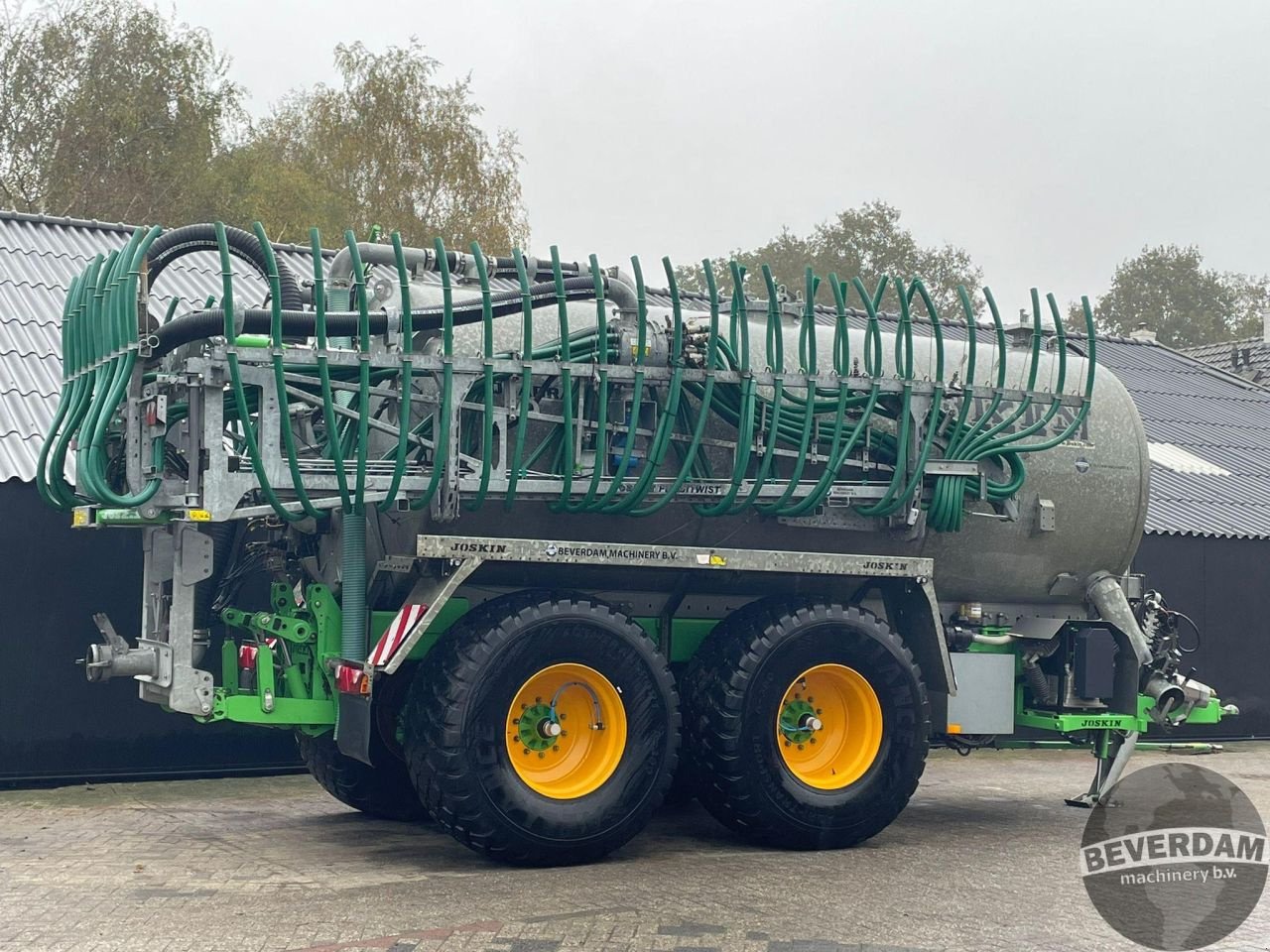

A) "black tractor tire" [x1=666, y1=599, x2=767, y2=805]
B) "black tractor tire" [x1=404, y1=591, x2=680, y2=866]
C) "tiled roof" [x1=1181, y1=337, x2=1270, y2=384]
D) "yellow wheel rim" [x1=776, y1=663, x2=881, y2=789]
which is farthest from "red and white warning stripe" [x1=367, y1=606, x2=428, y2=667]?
"tiled roof" [x1=1181, y1=337, x2=1270, y2=384]

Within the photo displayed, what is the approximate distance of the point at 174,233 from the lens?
8.97 m

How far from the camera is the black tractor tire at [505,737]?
8.65 meters

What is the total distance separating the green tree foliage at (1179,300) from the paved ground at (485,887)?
2277 inches

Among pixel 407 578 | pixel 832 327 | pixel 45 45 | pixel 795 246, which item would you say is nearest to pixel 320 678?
pixel 407 578

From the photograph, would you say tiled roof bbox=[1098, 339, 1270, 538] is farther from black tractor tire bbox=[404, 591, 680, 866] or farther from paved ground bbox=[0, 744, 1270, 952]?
black tractor tire bbox=[404, 591, 680, 866]

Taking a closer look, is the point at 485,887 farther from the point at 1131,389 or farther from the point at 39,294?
the point at 1131,389

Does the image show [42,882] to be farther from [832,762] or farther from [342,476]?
[832,762]

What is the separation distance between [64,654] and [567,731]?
14.9 feet

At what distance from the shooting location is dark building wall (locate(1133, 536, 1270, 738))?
16.5 metres

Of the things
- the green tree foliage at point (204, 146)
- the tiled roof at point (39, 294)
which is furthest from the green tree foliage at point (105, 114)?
the tiled roof at point (39, 294)

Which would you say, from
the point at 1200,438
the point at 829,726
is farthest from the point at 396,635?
the point at 1200,438

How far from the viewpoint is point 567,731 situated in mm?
9219

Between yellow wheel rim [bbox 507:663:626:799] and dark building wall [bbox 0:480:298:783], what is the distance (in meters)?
4.25

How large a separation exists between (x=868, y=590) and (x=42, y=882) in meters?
5.12
